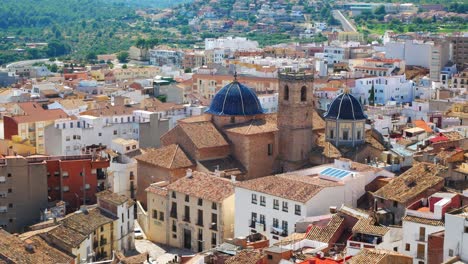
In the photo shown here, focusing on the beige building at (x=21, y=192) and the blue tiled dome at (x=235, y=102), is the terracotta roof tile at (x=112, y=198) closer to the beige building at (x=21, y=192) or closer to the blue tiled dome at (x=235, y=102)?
the beige building at (x=21, y=192)

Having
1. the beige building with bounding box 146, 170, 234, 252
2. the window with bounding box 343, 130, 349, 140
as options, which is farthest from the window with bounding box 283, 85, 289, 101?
the beige building with bounding box 146, 170, 234, 252

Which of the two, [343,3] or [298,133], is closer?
[298,133]

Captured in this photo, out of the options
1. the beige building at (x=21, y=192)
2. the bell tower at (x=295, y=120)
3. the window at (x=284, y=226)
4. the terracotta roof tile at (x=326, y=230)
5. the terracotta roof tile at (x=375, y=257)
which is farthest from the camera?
the bell tower at (x=295, y=120)

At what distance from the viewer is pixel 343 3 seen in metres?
191

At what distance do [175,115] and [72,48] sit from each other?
103 m

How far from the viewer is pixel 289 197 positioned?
3841 centimetres

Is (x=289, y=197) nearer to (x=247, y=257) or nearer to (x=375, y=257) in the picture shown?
(x=247, y=257)

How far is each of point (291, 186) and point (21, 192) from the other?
46.9 ft

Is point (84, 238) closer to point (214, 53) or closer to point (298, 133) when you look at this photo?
point (298, 133)

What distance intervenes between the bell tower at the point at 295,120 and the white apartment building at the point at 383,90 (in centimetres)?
2736

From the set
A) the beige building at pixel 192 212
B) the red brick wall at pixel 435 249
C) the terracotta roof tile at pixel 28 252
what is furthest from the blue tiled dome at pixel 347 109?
the terracotta roof tile at pixel 28 252

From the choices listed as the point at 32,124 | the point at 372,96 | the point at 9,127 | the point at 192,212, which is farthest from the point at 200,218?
the point at 372,96

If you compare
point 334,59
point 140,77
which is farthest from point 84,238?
point 334,59

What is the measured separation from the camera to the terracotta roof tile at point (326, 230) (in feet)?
113
